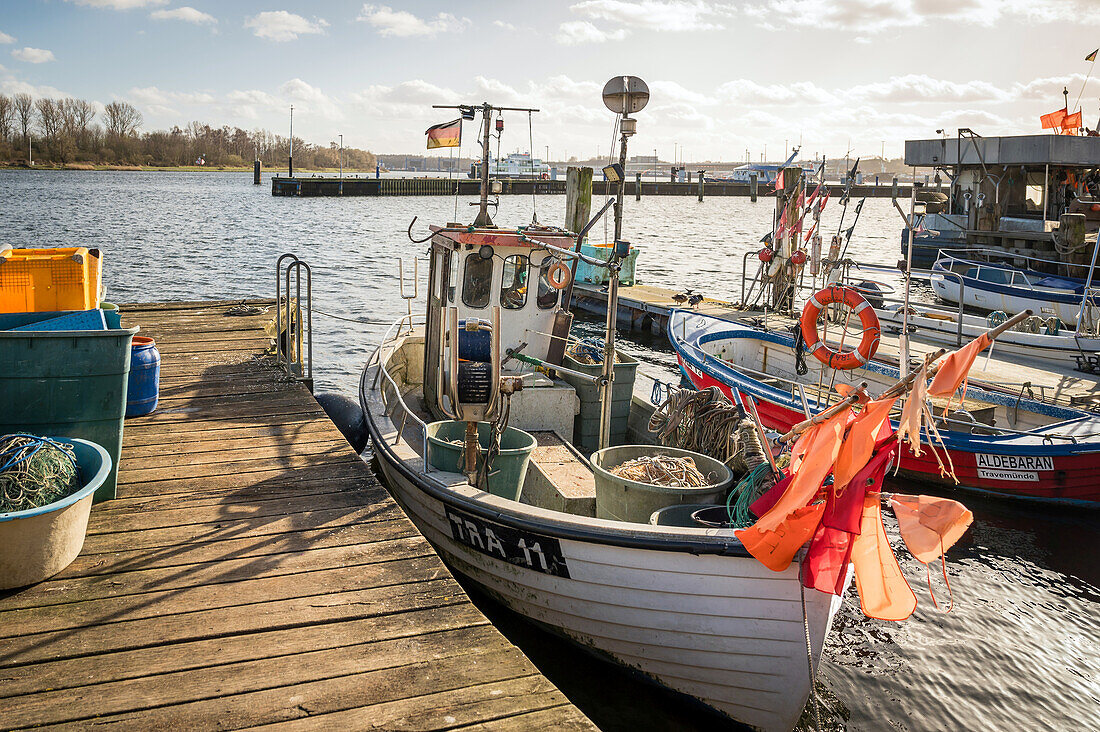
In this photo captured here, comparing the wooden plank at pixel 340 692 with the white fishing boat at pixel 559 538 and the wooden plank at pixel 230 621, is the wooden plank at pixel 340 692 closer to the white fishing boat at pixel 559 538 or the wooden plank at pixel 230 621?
the wooden plank at pixel 230 621

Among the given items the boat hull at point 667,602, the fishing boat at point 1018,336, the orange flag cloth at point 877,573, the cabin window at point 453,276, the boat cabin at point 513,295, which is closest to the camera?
the orange flag cloth at point 877,573

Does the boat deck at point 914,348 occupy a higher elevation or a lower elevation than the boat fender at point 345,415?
higher

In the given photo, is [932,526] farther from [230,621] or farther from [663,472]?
[230,621]

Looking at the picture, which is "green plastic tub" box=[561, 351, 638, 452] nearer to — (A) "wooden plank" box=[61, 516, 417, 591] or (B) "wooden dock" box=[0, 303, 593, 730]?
(B) "wooden dock" box=[0, 303, 593, 730]

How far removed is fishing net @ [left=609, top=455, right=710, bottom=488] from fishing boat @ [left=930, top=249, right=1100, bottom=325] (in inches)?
509

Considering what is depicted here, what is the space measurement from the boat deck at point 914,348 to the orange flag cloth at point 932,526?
26.5 feet

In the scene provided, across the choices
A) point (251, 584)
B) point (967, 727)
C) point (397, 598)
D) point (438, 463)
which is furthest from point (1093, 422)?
point (251, 584)

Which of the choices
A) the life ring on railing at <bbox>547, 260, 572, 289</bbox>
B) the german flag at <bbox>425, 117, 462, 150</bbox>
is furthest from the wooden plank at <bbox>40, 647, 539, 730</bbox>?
the german flag at <bbox>425, 117, 462, 150</bbox>

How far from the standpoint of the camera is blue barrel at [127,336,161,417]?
23.2 feet

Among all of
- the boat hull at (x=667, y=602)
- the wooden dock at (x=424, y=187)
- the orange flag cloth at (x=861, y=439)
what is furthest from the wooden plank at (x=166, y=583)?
the wooden dock at (x=424, y=187)

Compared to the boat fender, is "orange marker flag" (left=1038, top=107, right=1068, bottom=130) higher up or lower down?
higher up

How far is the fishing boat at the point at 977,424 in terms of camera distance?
31.8 ft

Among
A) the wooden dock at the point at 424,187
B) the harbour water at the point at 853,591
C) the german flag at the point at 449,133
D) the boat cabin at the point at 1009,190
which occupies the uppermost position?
the wooden dock at the point at 424,187

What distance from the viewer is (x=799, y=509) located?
4445 millimetres
